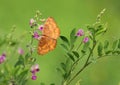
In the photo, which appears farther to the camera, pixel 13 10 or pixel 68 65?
pixel 13 10

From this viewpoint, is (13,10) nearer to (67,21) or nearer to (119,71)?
(67,21)

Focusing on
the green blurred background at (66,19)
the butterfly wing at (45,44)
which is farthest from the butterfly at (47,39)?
the green blurred background at (66,19)

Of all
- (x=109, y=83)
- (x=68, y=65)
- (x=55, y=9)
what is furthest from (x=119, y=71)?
(x=68, y=65)

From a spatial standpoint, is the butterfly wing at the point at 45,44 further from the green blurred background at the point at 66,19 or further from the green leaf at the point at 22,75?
the green blurred background at the point at 66,19

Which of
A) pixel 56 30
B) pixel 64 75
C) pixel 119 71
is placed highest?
pixel 56 30

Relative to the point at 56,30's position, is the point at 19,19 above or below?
below

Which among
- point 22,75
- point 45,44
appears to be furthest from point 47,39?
point 22,75

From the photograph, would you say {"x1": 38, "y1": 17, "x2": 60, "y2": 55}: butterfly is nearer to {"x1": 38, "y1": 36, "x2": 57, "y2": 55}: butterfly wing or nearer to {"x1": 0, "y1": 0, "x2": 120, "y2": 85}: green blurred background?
{"x1": 38, "y1": 36, "x2": 57, "y2": 55}: butterfly wing
